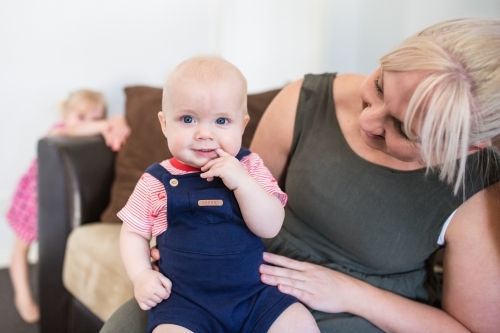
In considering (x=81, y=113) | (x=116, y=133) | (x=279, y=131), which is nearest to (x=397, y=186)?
(x=279, y=131)

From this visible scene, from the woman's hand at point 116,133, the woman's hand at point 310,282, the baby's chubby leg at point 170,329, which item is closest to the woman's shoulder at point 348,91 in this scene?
the woman's hand at point 310,282

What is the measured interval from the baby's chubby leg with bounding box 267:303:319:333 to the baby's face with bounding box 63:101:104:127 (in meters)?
1.56

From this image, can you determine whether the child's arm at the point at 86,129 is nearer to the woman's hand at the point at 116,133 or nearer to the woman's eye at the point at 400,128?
the woman's hand at the point at 116,133

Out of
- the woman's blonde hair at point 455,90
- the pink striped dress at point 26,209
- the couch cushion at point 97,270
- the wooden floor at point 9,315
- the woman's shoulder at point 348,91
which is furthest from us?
the pink striped dress at point 26,209

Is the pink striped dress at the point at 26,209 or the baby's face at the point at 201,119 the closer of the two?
the baby's face at the point at 201,119

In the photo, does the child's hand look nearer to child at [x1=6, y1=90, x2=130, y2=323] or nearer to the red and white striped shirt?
the red and white striped shirt

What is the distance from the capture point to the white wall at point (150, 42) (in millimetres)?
2266

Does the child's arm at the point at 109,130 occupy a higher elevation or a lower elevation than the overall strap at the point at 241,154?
lower

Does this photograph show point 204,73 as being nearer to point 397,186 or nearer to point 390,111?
point 390,111

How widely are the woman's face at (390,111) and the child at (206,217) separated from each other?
23 cm

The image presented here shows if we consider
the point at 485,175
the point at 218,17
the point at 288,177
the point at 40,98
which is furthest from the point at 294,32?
the point at 485,175

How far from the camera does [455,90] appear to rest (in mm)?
826

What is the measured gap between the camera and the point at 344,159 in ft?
3.68

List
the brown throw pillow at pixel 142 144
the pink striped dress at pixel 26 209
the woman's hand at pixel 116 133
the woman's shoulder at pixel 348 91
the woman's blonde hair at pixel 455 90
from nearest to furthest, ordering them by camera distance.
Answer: the woman's blonde hair at pixel 455 90 < the woman's shoulder at pixel 348 91 < the brown throw pillow at pixel 142 144 < the woman's hand at pixel 116 133 < the pink striped dress at pixel 26 209
